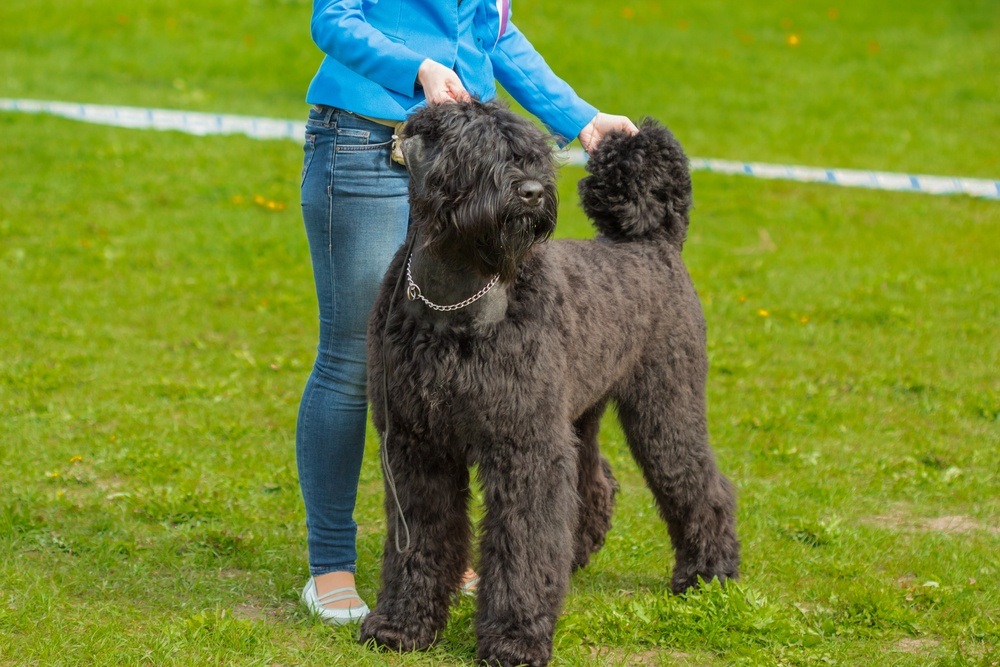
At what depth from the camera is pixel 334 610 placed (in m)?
4.07

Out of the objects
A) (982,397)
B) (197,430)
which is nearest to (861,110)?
(982,397)

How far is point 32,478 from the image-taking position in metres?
5.32

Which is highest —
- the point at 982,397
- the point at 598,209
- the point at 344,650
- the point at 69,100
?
the point at 69,100

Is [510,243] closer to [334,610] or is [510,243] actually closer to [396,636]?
[396,636]

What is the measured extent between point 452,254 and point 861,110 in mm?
11428

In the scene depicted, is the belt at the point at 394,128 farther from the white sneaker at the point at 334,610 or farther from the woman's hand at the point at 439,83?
the white sneaker at the point at 334,610

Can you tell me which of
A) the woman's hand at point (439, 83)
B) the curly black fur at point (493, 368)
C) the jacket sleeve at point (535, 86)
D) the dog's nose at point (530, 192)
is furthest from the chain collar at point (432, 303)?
the jacket sleeve at point (535, 86)

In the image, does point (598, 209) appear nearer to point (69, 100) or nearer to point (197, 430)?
point (197, 430)

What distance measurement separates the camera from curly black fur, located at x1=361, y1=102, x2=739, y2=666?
3.31 meters

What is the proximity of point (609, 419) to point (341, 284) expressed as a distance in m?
2.85

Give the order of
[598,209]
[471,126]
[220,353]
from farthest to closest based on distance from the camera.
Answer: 1. [220,353]
2. [598,209]
3. [471,126]

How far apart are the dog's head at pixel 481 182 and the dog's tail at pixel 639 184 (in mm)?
972

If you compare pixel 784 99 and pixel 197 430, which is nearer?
pixel 197 430

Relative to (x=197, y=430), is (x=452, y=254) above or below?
above
